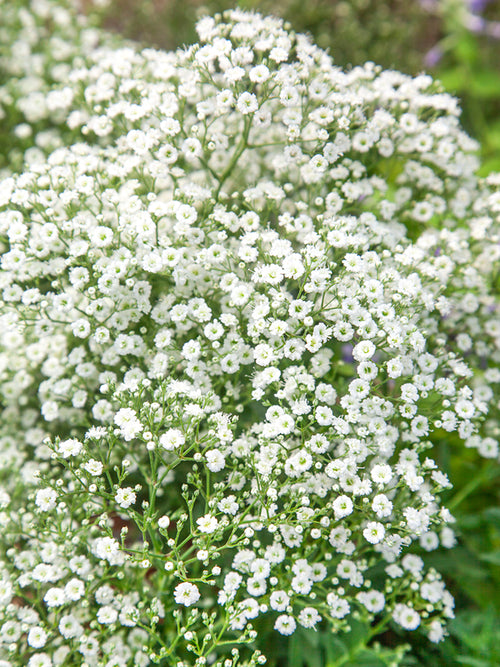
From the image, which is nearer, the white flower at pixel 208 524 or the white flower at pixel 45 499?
the white flower at pixel 208 524

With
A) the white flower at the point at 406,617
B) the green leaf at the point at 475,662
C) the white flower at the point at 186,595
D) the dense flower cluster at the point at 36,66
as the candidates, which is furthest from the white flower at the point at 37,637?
the dense flower cluster at the point at 36,66

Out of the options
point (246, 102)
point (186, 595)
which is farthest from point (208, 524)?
point (246, 102)

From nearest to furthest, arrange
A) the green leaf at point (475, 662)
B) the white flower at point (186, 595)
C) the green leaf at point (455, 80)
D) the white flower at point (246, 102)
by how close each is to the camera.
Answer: the white flower at point (186, 595) < the green leaf at point (475, 662) < the white flower at point (246, 102) < the green leaf at point (455, 80)

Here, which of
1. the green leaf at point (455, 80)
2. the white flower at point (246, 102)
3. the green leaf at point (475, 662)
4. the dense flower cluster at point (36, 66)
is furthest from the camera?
the green leaf at point (455, 80)

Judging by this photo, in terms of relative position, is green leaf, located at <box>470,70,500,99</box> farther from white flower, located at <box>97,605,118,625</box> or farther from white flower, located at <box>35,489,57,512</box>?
white flower, located at <box>97,605,118,625</box>

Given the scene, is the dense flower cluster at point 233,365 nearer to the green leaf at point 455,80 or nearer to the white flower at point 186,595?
the white flower at point 186,595

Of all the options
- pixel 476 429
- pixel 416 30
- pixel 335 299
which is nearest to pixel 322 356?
pixel 335 299

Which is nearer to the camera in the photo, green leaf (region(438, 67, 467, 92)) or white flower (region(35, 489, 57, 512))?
white flower (region(35, 489, 57, 512))

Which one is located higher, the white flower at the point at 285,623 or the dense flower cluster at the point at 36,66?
the dense flower cluster at the point at 36,66

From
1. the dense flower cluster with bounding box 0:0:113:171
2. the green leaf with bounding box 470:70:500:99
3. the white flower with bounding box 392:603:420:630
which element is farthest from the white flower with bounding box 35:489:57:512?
the green leaf with bounding box 470:70:500:99
